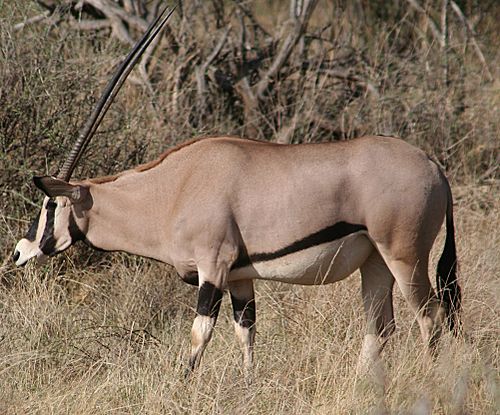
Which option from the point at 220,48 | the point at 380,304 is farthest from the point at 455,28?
the point at 380,304

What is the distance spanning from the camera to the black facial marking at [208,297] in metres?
5.32

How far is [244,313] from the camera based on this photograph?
19.0ft

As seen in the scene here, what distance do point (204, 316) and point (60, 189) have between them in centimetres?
107

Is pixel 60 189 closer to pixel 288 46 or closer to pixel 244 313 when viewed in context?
pixel 244 313

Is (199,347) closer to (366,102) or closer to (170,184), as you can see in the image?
(170,184)

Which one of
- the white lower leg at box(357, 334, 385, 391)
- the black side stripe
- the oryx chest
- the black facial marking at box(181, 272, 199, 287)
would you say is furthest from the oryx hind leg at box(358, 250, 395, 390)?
the black side stripe

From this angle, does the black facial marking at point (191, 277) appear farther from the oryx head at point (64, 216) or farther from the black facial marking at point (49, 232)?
the black facial marking at point (49, 232)

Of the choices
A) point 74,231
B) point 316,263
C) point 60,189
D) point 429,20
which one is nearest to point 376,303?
point 316,263

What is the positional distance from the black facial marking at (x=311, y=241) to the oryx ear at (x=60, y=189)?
0.98 meters

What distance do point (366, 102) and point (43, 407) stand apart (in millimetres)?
5444

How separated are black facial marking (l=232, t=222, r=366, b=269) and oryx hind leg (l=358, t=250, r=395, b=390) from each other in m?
0.36

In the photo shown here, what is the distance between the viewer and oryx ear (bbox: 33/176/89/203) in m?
5.46

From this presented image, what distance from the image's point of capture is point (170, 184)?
18.2 ft

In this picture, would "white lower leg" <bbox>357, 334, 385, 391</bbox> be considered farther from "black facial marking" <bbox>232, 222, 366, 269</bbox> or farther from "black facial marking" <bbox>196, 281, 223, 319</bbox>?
"black facial marking" <bbox>196, 281, 223, 319</bbox>
